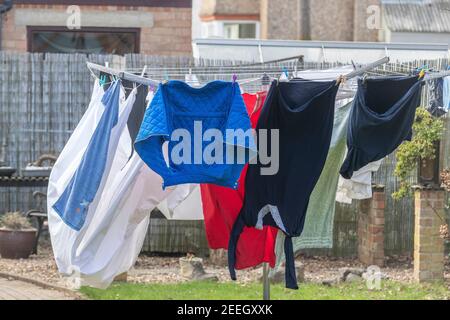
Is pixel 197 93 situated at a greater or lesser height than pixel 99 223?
greater

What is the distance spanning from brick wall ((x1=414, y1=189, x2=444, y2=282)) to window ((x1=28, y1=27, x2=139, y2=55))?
757 centimetres

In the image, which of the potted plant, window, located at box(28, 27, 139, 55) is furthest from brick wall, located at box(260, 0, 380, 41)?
the potted plant

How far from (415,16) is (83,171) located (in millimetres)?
16543

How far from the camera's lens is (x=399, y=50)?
15.9 metres

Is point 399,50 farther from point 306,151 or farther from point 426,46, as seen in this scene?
point 306,151

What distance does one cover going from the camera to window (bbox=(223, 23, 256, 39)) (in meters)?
24.9

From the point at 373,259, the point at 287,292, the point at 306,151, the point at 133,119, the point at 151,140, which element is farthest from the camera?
the point at 373,259

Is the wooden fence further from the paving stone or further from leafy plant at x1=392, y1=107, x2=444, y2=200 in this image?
the paving stone

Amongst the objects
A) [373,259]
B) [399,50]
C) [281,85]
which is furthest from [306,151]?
[399,50]

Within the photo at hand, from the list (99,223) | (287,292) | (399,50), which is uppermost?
(399,50)

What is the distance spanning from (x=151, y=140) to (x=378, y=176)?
5.80 m

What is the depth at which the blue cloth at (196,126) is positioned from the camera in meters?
8.08

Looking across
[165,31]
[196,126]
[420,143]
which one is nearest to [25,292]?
[196,126]

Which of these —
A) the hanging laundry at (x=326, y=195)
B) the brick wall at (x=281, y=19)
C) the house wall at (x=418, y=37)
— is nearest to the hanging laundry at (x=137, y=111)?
the hanging laundry at (x=326, y=195)
